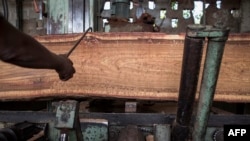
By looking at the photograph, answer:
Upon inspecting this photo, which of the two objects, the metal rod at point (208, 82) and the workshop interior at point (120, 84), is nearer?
the metal rod at point (208, 82)

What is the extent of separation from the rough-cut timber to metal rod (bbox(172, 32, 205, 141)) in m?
0.33

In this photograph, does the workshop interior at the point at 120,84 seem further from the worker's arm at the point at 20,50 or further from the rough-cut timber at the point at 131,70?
the worker's arm at the point at 20,50

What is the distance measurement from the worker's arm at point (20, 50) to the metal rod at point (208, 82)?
41cm

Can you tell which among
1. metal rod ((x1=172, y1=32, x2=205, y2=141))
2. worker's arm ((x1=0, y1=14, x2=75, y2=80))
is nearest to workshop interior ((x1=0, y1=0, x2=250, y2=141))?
metal rod ((x1=172, y1=32, x2=205, y2=141))

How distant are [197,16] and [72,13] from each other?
5.24 feet

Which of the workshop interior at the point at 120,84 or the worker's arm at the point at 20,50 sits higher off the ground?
the worker's arm at the point at 20,50

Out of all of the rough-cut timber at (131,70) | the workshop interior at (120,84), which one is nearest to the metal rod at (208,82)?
the workshop interior at (120,84)

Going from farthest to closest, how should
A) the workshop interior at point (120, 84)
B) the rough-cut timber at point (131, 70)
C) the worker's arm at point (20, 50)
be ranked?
the rough-cut timber at point (131, 70), the workshop interior at point (120, 84), the worker's arm at point (20, 50)

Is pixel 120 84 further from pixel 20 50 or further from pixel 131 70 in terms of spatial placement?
pixel 20 50

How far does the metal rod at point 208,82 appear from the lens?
2.21 feet

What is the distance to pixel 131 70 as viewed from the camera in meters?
1.15

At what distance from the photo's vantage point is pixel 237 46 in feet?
3.62

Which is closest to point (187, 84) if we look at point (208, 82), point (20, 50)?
point (208, 82)

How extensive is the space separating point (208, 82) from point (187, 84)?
5cm
